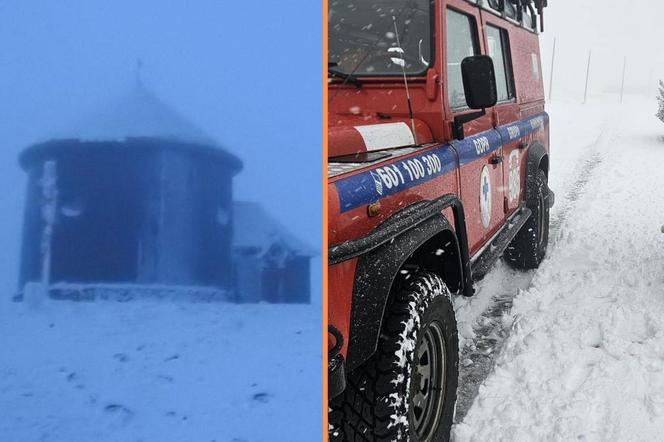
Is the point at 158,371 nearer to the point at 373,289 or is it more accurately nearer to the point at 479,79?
the point at 373,289

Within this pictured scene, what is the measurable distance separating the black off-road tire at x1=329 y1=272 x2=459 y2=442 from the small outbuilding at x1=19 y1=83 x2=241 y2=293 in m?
1.05

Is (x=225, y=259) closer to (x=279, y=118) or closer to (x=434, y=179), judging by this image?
(x=279, y=118)

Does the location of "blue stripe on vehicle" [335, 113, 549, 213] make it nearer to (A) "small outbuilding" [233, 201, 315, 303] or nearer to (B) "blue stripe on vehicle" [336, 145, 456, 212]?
(B) "blue stripe on vehicle" [336, 145, 456, 212]

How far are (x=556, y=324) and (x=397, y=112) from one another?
1810 mm

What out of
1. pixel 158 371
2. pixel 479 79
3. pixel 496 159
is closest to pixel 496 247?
pixel 496 159

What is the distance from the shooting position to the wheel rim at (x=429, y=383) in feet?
8.39

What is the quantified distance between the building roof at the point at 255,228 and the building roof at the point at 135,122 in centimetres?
18

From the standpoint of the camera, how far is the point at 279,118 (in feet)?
4.52

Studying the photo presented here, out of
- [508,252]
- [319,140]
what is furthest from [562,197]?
[319,140]

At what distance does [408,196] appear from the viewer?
8.54 ft

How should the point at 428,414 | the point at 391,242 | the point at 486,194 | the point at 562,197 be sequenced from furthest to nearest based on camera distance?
the point at 562,197 → the point at 486,194 → the point at 428,414 → the point at 391,242

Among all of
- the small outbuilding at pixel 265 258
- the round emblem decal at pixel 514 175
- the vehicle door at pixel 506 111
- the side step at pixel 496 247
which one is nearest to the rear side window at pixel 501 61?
the vehicle door at pixel 506 111

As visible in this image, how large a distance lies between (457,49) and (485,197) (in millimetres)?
904

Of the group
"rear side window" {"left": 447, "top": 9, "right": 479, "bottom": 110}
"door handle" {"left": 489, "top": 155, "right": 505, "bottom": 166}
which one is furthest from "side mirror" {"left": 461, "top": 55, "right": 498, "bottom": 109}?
"door handle" {"left": 489, "top": 155, "right": 505, "bottom": 166}
